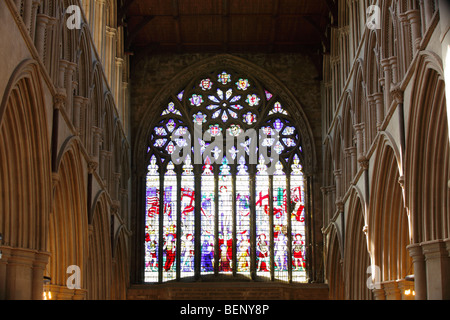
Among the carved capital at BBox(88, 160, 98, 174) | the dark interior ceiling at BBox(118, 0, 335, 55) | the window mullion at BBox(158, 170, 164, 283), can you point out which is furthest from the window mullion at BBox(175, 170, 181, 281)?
the carved capital at BBox(88, 160, 98, 174)

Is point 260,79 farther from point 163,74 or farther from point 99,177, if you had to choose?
point 99,177

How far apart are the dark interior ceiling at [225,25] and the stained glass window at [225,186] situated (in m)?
1.31

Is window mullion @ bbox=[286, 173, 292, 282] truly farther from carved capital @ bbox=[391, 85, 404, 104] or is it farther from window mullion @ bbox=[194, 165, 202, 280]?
carved capital @ bbox=[391, 85, 404, 104]

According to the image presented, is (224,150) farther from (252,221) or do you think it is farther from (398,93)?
(398,93)

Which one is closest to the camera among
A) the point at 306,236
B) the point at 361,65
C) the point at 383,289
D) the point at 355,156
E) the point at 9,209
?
the point at 9,209

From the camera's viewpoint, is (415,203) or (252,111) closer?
(415,203)

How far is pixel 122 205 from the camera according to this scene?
22438mm

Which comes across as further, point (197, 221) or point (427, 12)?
point (197, 221)

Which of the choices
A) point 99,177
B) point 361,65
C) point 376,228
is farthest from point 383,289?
point 99,177

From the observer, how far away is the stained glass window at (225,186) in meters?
23.9

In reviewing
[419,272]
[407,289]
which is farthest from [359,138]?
[419,272]

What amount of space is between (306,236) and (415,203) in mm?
11101

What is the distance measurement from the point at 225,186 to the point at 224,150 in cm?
121

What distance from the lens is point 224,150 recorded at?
2505cm
